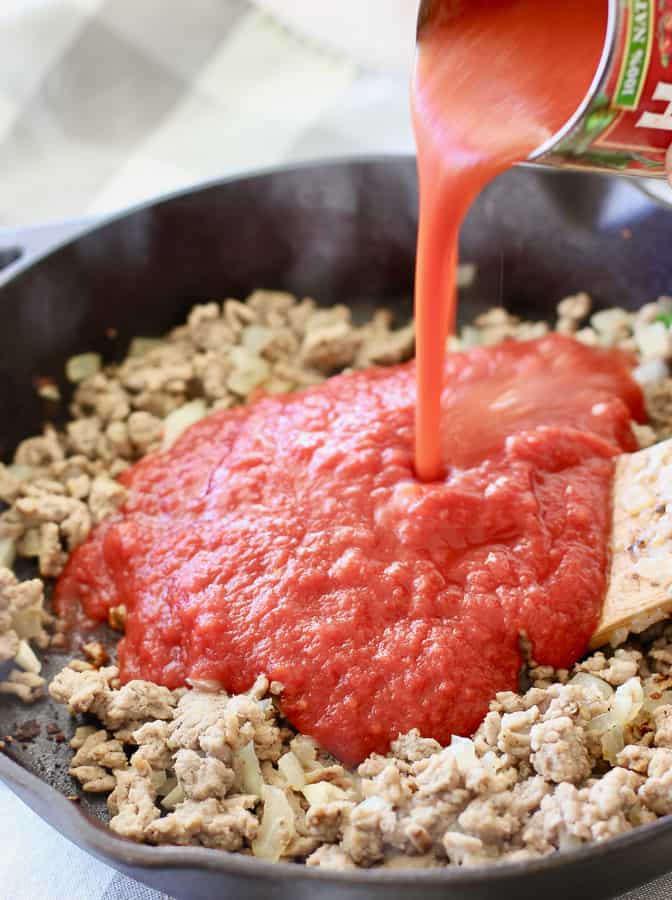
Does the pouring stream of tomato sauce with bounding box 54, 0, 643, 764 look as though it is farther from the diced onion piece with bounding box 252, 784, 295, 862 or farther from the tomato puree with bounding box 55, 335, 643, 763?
the diced onion piece with bounding box 252, 784, 295, 862

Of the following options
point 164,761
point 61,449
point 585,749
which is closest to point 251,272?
point 61,449

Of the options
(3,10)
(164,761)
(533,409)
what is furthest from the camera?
(3,10)

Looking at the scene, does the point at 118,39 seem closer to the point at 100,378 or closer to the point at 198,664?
the point at 100,378

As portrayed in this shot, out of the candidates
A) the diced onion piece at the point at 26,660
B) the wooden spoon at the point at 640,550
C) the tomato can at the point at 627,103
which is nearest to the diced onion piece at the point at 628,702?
the wooden spoon at the point at 640,550

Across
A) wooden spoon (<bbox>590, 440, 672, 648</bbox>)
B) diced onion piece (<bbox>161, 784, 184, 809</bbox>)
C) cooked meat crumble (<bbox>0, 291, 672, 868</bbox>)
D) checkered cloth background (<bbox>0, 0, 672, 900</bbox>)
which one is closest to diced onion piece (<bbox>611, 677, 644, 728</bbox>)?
cooked meat crumble (<bbox>0, 291, 672, 868</bbox>)

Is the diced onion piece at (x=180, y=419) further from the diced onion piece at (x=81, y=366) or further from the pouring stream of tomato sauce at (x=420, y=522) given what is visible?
the diced onion piece at (x=81, y=366)

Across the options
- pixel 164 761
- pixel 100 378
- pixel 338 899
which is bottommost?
pixel 164 761
